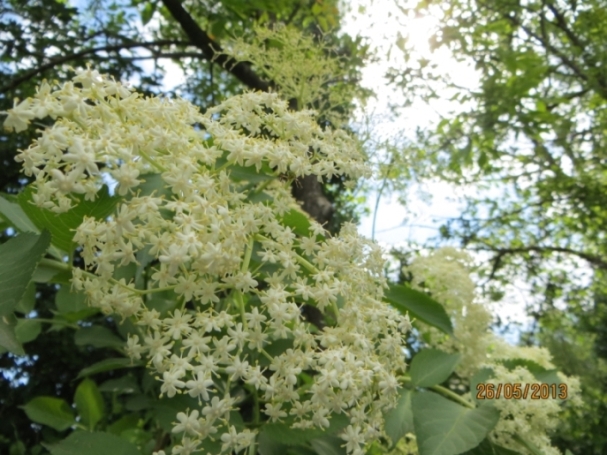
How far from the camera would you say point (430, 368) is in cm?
116

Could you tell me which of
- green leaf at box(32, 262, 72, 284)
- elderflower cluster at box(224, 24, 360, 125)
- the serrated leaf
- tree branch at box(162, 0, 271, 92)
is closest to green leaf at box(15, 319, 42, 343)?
green leaf at box(32, 262, 72, 284)

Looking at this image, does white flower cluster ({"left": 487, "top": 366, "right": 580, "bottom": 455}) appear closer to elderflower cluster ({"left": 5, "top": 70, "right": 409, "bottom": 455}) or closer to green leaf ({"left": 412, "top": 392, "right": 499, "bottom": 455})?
green leaf ({"left": 412, "top": 392, "right": 499, "bottom": 455})

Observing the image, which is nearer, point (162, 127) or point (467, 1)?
point (162, 127)

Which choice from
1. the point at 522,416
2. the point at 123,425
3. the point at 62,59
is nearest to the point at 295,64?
the point at 522,416

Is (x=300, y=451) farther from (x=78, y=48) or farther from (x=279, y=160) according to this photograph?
(x=78, y=48)

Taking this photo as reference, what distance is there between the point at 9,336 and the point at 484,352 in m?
1.33

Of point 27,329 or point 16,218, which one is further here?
point 27,329

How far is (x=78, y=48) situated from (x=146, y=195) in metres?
2.76

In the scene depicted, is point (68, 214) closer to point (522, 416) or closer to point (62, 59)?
point (522, 416)

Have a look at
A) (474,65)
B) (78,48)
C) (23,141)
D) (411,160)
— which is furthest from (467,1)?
(23,141)

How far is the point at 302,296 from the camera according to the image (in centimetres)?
86

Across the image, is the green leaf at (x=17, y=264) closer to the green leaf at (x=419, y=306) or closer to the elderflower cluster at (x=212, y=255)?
the elderflower cluster at (x=212, y=255)

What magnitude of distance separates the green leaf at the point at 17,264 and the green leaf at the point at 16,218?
→ 149mm
